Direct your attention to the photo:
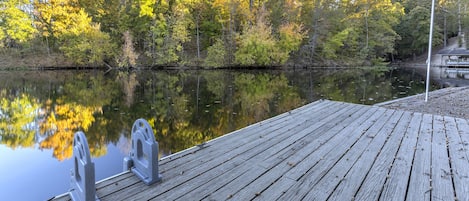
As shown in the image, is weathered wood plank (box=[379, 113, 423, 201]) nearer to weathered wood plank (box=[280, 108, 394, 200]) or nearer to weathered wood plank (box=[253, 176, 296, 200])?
weathered wood plank (box=[280, 108, 394, 200])

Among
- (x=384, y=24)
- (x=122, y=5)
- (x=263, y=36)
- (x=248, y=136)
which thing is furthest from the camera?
(x=384, y=24)

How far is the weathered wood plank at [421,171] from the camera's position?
2.11 metres

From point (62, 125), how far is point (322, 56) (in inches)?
988

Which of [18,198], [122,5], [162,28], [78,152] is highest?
[122,5]

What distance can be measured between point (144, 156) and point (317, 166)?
155cm

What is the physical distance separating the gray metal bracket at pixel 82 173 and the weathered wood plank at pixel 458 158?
2529 millimetres

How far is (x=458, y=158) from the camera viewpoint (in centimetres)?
284

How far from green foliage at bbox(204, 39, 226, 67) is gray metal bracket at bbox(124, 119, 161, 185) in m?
22.0

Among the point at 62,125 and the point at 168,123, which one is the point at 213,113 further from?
the point at 62,125

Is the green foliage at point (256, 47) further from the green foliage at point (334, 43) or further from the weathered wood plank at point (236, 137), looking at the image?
the weathered wood plank at point (236, 137)

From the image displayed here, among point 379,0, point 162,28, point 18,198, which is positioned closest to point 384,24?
point 379,0

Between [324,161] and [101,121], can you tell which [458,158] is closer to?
[324,161]

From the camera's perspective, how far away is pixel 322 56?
27609mm

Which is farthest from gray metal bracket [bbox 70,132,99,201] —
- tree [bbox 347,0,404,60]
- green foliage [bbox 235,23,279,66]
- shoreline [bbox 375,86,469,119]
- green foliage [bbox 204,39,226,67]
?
tree [bbox 347,0,404,60]
